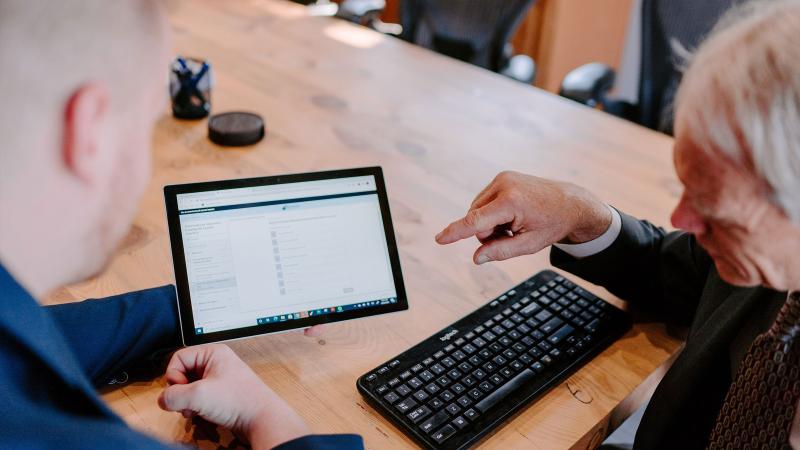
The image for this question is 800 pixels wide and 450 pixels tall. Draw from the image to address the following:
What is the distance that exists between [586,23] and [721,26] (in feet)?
8.95

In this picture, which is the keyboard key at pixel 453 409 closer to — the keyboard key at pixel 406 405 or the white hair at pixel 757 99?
the keyboard key at pixel 406 405

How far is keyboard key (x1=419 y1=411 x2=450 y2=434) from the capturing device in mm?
843

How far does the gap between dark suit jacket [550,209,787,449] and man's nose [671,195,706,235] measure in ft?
0.64

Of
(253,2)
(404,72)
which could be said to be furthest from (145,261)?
(253,2)

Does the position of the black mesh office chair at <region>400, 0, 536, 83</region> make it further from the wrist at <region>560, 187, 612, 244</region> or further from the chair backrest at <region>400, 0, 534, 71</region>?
the wrist at <region>560, 187, 612, 244</region>

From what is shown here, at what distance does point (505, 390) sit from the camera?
908 millimetres

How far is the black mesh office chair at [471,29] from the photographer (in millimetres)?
2312

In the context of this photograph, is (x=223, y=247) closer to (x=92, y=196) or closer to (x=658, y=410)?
(x=92, y=196)

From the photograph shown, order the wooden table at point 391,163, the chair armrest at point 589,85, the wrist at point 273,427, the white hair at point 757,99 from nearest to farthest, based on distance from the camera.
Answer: the white hair at point 757,99 < the wrist at point 273,427 < the wooden table at point 391,163 < the chair armrest at point 589,85

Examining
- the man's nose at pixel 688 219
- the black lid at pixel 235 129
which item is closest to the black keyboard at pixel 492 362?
the man's nose at pixel 688 219

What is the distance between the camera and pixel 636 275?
1095 millimetres

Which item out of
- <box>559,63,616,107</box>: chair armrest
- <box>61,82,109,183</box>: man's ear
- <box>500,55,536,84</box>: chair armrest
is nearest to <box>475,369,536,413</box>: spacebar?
Answer: <box>61,82,109,183</box>: man's ear

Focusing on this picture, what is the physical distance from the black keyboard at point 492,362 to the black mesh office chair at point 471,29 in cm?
136

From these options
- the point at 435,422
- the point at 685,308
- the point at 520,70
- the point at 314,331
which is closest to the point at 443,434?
the point at 435,422
